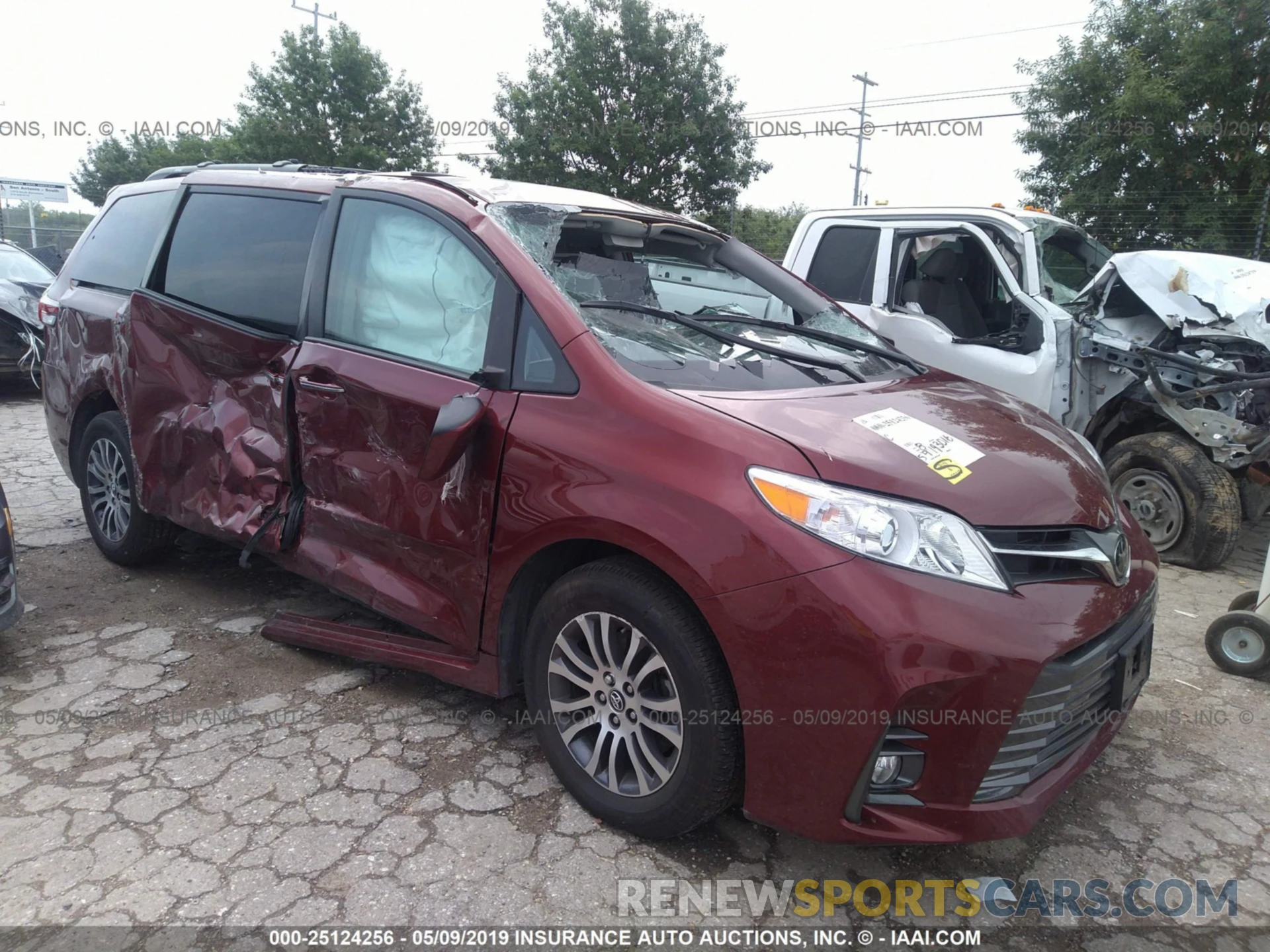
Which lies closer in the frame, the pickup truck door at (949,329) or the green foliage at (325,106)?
the pickup truck door at (949,329)

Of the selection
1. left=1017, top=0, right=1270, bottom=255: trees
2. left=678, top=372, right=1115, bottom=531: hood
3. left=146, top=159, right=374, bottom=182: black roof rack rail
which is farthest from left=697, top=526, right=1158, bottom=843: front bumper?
left=1017, top=0, right=1270, bottom=255: trees

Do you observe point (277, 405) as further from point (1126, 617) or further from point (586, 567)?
point (1126, 617)

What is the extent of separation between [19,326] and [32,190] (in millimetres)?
15436

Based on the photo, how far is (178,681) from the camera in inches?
129

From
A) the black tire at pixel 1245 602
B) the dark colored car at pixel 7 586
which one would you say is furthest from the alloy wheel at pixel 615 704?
the black tire at pixel 1245 602

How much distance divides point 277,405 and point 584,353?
4.80 feet

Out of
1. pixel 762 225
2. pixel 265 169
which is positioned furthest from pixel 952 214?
pixel 762 225

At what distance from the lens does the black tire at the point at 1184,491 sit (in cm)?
494

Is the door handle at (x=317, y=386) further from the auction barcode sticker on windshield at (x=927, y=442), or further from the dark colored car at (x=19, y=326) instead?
the dark colored car at (x=19, y=326)

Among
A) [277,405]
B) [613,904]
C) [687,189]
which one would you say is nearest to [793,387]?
[613,904]

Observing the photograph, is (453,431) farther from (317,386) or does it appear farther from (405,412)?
(317,386)

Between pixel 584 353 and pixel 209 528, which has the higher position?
pixel 584 353

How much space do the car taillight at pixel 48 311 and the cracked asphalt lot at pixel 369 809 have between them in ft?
5.47

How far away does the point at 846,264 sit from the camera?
253 inches
